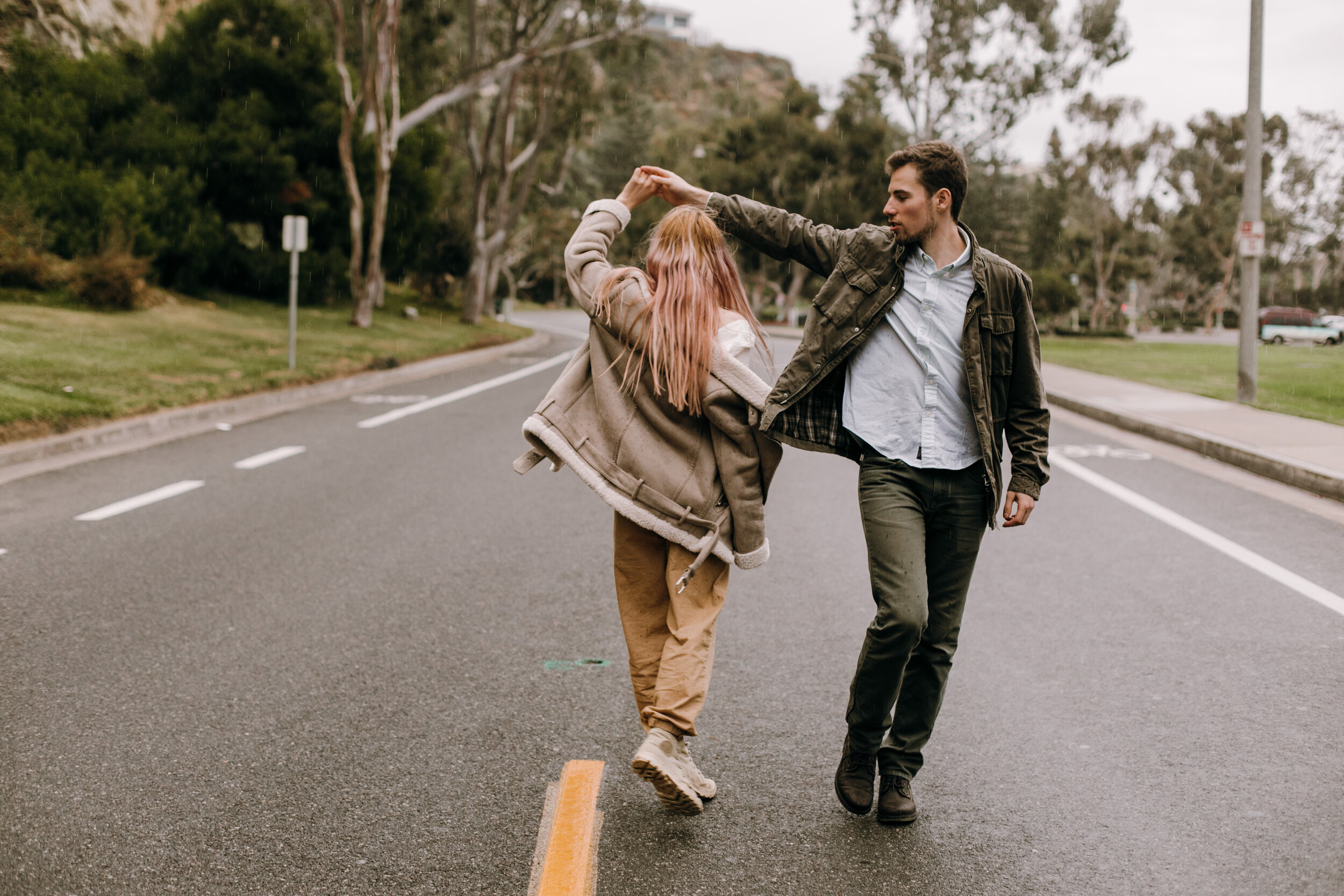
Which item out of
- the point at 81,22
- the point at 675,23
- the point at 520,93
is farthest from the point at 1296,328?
the point at 675,23

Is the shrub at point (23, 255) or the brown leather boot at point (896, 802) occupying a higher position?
the shrub at point (23, 255)

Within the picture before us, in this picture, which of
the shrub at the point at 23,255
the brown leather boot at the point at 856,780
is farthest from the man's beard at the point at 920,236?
the shrub at the point at 23,255

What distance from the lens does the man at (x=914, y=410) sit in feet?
10.9

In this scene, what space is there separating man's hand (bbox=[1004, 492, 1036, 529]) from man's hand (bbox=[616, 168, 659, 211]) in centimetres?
139

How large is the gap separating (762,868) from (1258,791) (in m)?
1.65

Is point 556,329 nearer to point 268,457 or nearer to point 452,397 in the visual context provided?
point 452,397

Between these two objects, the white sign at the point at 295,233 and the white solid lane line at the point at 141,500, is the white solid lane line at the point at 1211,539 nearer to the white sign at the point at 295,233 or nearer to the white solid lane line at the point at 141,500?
the white solid lane line at the point at 141,500

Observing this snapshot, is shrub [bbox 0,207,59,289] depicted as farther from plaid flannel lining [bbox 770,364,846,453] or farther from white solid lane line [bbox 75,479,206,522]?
plaid flannel lining [bbox 770,364,846,453]

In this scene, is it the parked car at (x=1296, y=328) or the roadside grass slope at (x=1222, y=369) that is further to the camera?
the parked car at (x=1296, y=328)

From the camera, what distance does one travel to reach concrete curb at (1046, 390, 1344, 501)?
915 cm

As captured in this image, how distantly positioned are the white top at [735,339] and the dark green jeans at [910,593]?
1.65 ft

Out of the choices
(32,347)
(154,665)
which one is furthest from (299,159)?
(154,665)

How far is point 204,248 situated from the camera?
27.2m

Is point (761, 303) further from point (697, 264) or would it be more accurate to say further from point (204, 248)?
point (697, 264)
